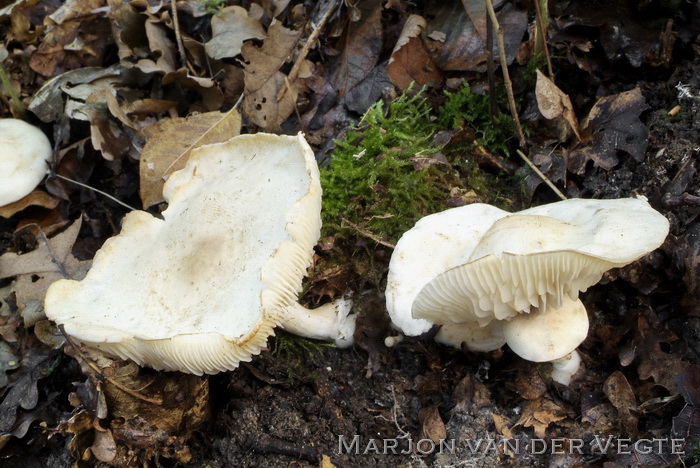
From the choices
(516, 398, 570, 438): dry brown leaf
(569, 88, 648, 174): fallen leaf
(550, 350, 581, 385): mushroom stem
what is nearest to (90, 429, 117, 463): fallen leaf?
(516, 398, 570, 438): dry brown leaf

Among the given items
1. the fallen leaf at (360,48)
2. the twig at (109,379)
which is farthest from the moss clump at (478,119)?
the twig at (109,379)

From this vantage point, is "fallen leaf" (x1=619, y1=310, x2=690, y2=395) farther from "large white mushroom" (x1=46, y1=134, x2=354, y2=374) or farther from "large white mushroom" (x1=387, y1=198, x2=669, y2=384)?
"large white mushroom" (x1=46, y1=134, x2=354, y2=374)

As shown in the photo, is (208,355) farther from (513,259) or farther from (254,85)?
(254,85)

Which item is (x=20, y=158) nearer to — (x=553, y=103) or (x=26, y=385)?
(x=26, y=385)

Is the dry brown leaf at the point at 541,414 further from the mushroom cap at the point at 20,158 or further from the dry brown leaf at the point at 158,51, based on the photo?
the mushroom cap at the point at 20,158

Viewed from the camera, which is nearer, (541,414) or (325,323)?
(541,414)

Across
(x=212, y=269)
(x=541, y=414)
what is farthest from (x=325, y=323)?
(x=541, y=414)
